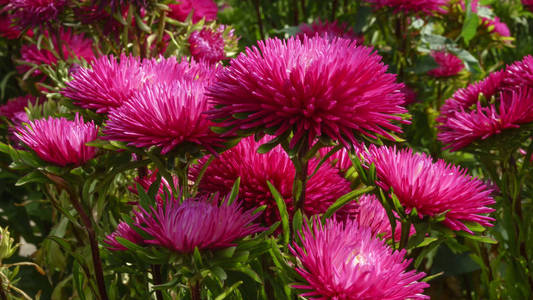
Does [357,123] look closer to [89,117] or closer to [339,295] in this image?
[339,295]

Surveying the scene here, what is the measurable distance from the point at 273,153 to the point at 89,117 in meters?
0.28

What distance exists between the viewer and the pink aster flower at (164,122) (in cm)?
52

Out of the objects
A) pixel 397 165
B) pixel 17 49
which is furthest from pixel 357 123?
pixel 17 49

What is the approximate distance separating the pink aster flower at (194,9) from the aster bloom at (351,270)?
74 cm

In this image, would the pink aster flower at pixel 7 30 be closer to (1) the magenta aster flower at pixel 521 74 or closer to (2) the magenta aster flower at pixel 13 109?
(2) the magenta aster flower at pixel 13 109

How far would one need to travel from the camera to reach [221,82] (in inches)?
21.2

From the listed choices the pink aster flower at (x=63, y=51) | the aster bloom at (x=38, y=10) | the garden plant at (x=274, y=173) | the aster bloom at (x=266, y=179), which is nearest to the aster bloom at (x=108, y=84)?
the garden plant at (x=274, y=173)

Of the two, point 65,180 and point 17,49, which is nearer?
point 65,180

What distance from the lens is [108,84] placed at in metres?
0.65

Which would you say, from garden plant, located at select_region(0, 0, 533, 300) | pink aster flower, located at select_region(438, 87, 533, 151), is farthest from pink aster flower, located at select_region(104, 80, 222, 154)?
pink aster flower, located at select_region(438, 87, 533, 151)

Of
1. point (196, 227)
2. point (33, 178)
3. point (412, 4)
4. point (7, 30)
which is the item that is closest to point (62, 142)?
point (33, 178)

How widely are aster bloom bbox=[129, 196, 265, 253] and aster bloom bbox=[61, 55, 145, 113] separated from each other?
0.20 metres

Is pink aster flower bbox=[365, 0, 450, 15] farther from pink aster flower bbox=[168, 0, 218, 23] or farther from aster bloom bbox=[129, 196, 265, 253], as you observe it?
aster bloom bbox=[129, 196, 265, 253]

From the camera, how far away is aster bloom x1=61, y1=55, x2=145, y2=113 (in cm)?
65
